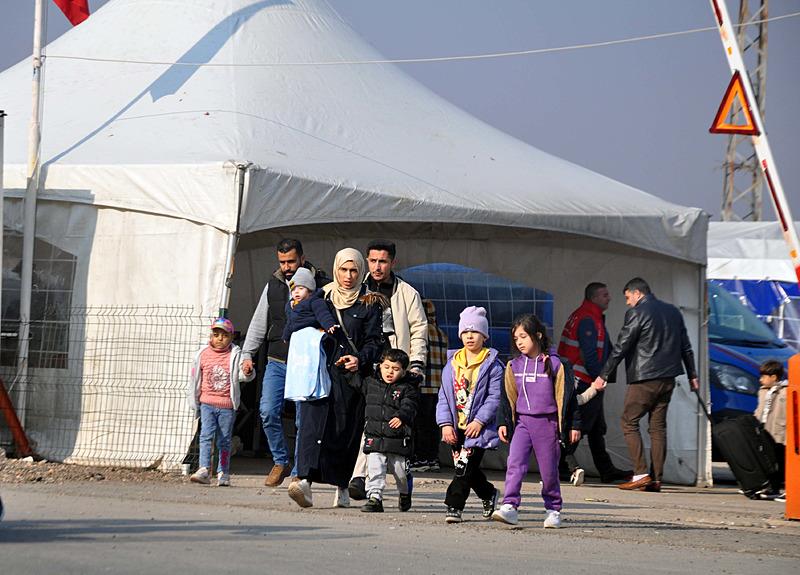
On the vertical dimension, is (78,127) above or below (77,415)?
above

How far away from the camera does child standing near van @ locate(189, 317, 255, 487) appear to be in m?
9.62

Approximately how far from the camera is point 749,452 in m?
10.9

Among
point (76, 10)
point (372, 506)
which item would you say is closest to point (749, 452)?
point (372, 506)

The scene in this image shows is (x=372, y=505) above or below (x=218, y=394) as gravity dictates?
below

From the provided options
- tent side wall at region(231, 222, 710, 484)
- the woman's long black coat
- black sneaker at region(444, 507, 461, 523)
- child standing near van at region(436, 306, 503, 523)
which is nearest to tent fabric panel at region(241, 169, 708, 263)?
tent side wall at region(231, 222, 710, 484)

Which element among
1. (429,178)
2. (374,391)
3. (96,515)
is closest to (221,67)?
(429,178)

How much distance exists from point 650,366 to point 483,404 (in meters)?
3.74

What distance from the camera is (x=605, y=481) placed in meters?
12.0

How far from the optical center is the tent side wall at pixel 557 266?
12.2 m

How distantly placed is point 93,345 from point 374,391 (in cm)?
335

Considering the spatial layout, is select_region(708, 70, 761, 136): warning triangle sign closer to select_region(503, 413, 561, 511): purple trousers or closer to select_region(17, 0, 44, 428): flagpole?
select_region(503, 413, 561, 511): purple trousers

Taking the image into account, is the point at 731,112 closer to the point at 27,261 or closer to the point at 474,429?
the point at 474,429

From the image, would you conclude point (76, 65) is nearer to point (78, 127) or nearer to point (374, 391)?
point (78, 127)

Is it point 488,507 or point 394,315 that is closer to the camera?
point 488,507
